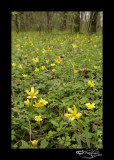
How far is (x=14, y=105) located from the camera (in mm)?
1669

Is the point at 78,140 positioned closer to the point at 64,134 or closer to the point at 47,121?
the point at 64,134

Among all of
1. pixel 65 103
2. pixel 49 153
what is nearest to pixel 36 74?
pixel 65 103

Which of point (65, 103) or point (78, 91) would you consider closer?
point (65, 103)

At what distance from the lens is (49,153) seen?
85cm

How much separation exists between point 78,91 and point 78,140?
35.9 inches

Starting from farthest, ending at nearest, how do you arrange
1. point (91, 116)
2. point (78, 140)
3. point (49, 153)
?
point (91, 116)
point (78, 140)
point (49, 153)
